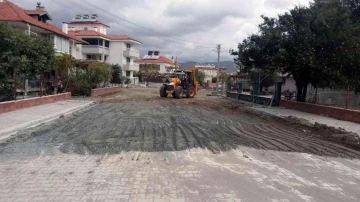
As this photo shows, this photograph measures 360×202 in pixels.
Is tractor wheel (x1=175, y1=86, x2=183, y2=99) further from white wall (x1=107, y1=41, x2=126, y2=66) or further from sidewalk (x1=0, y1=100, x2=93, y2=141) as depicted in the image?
white wall (x1=107, y1=41, x2=126, y2=66)

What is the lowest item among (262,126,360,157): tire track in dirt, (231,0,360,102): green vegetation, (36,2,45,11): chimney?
(262,126,360,157): tire track in dirt

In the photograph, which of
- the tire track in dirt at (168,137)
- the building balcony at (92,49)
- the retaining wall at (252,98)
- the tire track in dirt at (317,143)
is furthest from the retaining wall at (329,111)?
the building balcony at (92,49)

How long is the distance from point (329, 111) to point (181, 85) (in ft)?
50.3

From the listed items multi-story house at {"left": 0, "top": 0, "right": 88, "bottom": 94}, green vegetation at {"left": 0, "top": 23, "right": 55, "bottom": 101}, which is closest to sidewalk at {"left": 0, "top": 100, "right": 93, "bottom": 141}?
green vegetation at {"left": 0, "top": 23, "right": 55, "bottom": 101}

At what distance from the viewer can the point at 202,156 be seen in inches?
314

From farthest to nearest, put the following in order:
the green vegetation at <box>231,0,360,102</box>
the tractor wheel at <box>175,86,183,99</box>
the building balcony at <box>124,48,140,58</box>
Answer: the building balcony at <box>124,48,140,58</box>
the tractor wheel at <box>175,86,183,99</box>
the green vegetation at <box>231,0,360,102</box>

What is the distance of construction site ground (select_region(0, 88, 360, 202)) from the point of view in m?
5.45

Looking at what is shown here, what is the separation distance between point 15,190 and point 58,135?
512 cm

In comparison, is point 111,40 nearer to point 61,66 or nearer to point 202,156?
point 61,66

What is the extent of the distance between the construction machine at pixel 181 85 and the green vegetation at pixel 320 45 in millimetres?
10368

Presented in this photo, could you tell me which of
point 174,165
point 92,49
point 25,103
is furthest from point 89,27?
point 174,165

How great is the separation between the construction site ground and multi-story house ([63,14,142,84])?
4688 cm

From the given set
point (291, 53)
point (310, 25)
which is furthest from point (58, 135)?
point (310, 25)

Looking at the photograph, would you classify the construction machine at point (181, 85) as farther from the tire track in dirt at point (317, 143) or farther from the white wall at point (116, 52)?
the white wall at point (116, 52)
